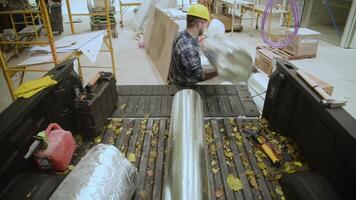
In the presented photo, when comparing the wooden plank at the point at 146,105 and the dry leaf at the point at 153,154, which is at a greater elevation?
the wooden plank at the point at 146,105

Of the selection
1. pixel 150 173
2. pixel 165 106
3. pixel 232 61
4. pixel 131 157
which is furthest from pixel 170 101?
pixel 150 173

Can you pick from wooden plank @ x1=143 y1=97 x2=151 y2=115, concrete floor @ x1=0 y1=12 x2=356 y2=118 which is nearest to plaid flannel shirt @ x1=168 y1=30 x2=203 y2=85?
wooden plank @ x1=143 y1=97 x2=151 y2=115

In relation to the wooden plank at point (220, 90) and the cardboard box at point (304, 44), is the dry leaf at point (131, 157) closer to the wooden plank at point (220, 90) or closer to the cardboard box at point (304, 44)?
the wooden plank at point (220, 90)

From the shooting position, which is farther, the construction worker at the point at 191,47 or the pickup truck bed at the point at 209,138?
the construction worker at the point at 191,47

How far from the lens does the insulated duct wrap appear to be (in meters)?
1.21

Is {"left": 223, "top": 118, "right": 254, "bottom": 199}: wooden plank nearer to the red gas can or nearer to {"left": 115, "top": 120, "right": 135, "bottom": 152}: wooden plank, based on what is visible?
{"left": 115, "top": 120, "right": 135, "bottom": 152}: wooden plank

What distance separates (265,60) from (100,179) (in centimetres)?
349

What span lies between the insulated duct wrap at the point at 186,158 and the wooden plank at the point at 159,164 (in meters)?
0.16

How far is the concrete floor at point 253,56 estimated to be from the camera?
352cm

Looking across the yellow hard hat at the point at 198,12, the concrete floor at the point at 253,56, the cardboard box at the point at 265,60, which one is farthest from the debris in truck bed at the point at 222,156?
the cardboard box at the point at 265,60

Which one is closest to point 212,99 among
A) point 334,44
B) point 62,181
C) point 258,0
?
point 62,181

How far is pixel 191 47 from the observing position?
2.37 meters

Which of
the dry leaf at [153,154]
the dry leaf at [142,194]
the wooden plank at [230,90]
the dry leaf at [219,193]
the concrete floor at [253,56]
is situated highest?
the wooden plank at [230,90]

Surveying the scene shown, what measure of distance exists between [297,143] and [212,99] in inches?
34.2
